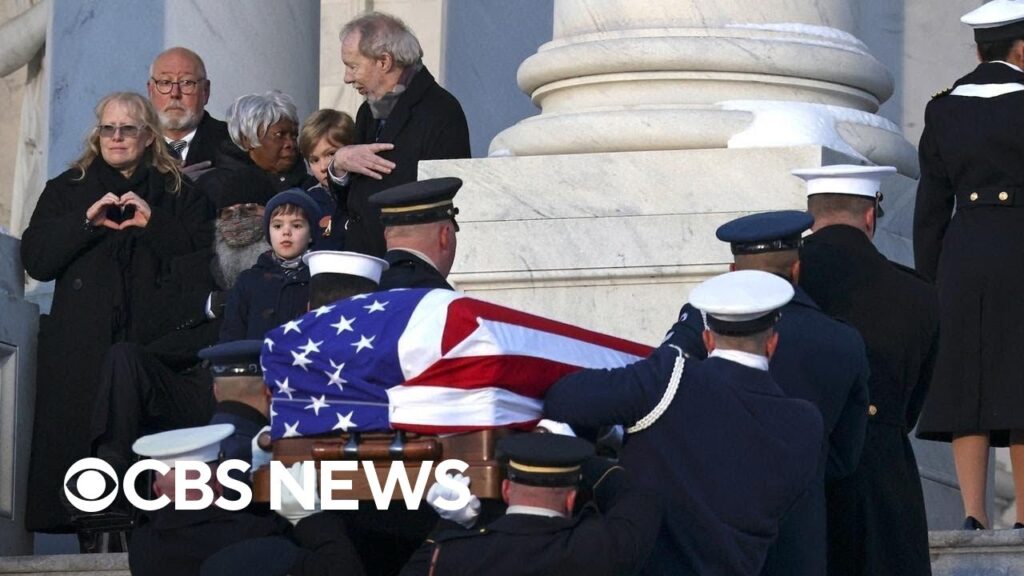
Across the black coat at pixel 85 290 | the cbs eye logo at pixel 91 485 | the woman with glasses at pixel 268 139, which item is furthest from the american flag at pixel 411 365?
the woman with glasses at pixel 268 139

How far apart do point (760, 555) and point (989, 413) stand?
8.92 ft

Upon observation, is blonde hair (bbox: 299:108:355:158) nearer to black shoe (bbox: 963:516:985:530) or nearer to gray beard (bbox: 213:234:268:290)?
gray beard (bbox: 213:234:268:290)

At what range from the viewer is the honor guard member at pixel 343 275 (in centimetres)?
927

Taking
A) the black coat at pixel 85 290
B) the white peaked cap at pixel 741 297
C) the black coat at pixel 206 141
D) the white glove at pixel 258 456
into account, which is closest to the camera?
the white peaked cap at pixel 741 297

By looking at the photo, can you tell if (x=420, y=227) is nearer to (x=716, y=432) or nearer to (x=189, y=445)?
(x=189, y=445)

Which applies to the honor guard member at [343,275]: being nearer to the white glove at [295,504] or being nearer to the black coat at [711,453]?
the white glove at [295,504]

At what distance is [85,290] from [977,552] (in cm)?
402

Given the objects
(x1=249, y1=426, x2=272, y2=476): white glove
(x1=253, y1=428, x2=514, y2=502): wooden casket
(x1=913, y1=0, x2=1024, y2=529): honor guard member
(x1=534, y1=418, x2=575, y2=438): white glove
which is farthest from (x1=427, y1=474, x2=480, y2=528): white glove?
(x1=913, y1=0, x2=1024, y2=529): honor guard member

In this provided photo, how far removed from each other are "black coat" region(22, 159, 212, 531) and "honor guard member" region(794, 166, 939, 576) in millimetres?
3271

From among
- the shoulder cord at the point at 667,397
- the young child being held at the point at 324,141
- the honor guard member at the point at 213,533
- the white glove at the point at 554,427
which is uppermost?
the young child being held at the point at 324,141

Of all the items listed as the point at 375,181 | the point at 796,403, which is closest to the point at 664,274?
the point at 375,181

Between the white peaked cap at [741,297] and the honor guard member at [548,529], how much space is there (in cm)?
62

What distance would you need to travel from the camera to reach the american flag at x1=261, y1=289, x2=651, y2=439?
820 centimetres

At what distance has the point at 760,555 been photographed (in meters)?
A: 8.39
